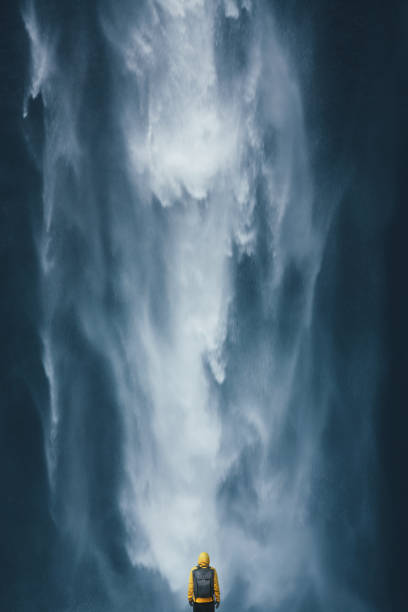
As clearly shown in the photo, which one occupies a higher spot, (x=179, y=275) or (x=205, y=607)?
(x=179, y=275)

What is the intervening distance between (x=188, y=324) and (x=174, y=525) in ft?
20.4

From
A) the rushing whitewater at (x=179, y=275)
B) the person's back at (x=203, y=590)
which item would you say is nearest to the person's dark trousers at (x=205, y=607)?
the person's back at (x=203, y=590)

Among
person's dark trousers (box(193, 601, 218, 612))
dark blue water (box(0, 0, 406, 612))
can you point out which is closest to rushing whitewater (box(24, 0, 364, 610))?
dark blue water (box(0, 0, 406, 612))

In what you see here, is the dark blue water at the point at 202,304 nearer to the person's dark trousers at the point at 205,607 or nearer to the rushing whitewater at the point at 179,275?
the rushing whitewater at the point at 179,275

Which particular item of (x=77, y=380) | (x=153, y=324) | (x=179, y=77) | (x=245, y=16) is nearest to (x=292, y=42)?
(x=245, y=16)

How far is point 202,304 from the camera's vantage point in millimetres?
18969

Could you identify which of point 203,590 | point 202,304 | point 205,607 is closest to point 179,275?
point 202,304

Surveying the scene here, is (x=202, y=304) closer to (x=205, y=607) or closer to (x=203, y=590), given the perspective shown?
(x=203, y=590)

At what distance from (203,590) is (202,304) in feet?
32.9

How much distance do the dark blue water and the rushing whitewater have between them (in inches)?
2.6

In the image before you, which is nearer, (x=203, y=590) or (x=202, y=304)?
(x=203, y=590)

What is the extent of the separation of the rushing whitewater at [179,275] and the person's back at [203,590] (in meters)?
7.60

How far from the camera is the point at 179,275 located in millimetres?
19062

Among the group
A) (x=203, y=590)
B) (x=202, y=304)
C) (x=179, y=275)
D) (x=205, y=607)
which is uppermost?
(x=179, y=275)
